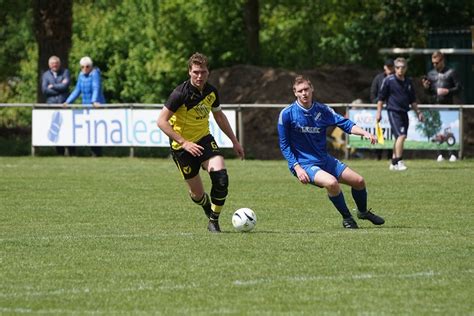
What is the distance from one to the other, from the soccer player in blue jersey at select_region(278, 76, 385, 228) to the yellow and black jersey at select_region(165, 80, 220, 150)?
752 millimetres

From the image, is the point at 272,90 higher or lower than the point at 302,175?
higher

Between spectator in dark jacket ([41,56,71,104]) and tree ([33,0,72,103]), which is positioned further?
tree ([33,0,72,103])

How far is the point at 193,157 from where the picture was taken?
42.2ft

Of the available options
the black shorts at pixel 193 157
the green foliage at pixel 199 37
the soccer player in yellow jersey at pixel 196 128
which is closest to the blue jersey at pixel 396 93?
the soccer player in yellow jersey at pixel 196 128

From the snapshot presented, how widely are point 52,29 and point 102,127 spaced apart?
4087 mm

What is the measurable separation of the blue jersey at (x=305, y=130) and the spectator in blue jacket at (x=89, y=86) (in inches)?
480

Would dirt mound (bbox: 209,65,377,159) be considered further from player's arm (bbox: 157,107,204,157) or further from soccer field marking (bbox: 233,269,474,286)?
soccer field marking (bbox: 233,269,474,286)

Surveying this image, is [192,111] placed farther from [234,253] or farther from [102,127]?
[102,127]

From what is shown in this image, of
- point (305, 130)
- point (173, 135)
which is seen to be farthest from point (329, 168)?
point (173, 135)


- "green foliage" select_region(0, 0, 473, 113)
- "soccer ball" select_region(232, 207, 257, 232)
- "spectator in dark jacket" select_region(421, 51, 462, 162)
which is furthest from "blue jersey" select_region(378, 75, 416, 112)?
"green foliage" select_region(0, 0, 473, 113)

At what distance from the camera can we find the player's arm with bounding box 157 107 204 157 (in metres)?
12.4

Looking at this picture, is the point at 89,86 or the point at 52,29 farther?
the point at 52,29

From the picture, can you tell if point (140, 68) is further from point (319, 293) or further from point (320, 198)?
point (319, 293)

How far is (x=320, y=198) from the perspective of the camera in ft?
55.6
